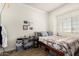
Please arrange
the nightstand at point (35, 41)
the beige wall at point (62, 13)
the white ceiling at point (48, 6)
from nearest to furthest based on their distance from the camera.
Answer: the beige wall at point (62, 13) → the white ceiling at point (48, 6) → the nightstand at point (35, 41)

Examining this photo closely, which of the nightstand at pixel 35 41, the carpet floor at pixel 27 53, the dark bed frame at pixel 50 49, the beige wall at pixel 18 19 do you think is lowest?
the carpet floor at pixel 27 53

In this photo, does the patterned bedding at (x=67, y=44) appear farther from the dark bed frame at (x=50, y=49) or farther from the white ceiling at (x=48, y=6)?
the white ceiling at (x=48, y=6)

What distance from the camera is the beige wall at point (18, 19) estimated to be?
120cm

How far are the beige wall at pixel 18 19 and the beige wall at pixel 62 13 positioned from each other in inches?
4.5

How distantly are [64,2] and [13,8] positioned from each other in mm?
906

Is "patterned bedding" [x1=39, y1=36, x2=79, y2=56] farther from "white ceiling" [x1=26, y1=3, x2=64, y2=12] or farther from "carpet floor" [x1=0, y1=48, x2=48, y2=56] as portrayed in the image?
"white ceiling" [x1=26, y1=3, x2=64, y2=12]

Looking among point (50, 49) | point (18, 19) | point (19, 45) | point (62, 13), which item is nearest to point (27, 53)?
point (19, 45)

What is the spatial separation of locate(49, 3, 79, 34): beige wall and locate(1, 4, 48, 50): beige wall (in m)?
0.11

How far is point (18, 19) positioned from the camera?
1243 millimetres

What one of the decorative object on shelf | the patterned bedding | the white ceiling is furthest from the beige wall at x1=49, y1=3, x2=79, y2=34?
the decorative object on shelf

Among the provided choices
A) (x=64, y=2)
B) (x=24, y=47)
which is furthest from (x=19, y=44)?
(x=64, y=2)

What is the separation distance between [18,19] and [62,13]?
0.80 meters

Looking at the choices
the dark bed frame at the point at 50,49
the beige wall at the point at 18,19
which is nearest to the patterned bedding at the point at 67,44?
the dark bed frame at the point at 50,49

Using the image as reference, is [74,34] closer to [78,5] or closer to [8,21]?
[78,5]
